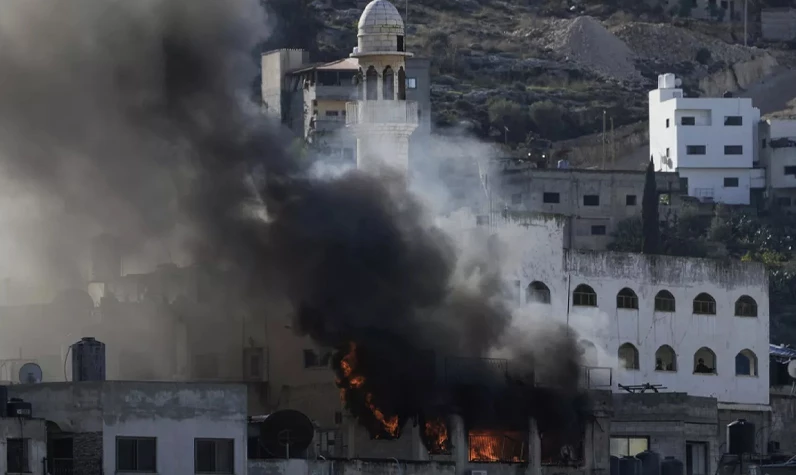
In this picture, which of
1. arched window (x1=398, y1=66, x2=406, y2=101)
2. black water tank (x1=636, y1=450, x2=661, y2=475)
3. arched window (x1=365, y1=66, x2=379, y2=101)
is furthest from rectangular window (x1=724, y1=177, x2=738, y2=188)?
black water tank (x1=636, y1=450, x2=661, y2=475)

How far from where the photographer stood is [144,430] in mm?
60094

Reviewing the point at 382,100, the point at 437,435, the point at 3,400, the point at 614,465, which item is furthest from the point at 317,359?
the point at 3,400

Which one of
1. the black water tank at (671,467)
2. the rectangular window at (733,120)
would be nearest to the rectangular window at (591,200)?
the rectangular window at (733,120)

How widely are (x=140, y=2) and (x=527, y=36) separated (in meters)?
98.2

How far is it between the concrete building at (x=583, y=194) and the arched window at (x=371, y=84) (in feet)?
120

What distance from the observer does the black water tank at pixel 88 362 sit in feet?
217

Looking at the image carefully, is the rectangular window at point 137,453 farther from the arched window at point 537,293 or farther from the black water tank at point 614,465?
the arched window at point 537,293

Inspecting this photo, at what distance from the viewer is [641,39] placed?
17412cm

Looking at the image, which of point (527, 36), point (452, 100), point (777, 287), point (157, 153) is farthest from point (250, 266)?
point (527, 36)

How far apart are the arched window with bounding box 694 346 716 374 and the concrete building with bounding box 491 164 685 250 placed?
32.6 m

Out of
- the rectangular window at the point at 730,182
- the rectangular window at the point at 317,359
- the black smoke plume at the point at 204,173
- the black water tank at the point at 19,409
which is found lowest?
the black water tank at the point at 19,409

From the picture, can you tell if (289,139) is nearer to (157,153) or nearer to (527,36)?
(157,153)

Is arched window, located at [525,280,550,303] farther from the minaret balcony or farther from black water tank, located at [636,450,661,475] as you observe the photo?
black water tank, located at [636,450,661,475]

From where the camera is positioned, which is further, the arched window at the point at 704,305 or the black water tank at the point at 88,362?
the arched window at the point at 704,305
